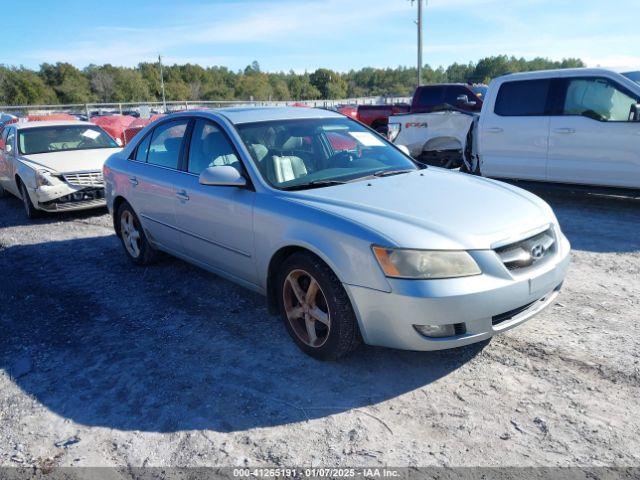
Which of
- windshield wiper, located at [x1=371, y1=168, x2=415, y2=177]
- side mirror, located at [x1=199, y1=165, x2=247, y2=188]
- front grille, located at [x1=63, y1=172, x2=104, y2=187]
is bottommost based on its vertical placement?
front grille, located at [x1=63, y1=172, x2=104, y2=187]

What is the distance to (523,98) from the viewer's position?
308 inches

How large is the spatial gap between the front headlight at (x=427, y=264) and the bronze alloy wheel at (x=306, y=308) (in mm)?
555

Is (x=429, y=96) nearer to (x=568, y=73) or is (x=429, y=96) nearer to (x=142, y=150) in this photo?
(x=568, y=73)

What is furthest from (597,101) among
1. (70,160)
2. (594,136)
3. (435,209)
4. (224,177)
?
(70,160)

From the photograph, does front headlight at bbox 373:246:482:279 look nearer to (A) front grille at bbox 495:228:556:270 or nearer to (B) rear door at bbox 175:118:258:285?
(A) front grille at bbox 495:228:556:270

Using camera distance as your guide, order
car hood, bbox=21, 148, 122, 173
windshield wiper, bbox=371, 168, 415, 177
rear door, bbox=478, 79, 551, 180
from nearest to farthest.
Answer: windshield wiper, bbox=371, 168, 415, 177
rear door, bbox=478, 79, 551, 180
car hood, bbox=21, 148, 122, 173

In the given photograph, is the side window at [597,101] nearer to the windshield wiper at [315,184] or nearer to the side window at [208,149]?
the windshield wiper at [315,184]

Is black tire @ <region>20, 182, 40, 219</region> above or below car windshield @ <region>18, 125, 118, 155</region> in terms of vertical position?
below

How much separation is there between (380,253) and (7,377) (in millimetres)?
2658

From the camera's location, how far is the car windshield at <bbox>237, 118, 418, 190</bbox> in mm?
3912

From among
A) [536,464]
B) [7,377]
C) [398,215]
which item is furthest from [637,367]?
[7,377]

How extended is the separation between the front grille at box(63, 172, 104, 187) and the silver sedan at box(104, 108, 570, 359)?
3.81m

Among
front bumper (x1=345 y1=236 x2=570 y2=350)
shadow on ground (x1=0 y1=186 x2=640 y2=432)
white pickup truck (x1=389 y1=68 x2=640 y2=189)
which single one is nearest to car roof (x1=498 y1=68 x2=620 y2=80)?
white pickup truck (x1=389 y1=68 x2=640 y2=189)

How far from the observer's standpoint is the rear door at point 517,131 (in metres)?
7.58
